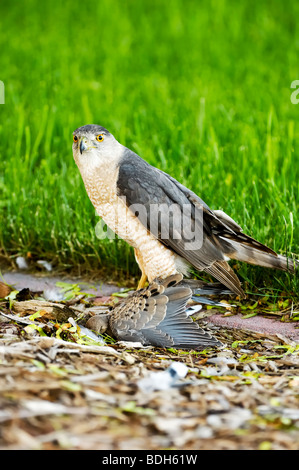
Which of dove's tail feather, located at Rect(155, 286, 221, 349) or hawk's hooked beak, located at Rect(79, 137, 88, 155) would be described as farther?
hawk's hooked beak, located at Rect(79, 137, 88, 155)

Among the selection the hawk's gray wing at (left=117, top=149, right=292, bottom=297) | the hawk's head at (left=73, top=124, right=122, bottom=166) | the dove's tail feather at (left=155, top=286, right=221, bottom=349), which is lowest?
the dove's tail feather at (left=155, top=286, right=221, bottom=349)

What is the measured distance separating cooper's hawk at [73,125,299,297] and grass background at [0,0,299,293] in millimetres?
306

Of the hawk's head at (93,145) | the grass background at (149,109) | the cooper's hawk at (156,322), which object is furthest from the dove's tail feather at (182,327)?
the hawk's head at (93,145)

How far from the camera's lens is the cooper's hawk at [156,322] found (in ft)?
11.7

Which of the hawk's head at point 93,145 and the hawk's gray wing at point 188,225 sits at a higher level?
the hawk's head at point 93,145

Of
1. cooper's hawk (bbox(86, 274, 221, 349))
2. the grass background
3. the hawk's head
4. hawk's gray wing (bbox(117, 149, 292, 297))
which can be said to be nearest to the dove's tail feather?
cooper's hawk (bbox(86, 274, 221, 349))

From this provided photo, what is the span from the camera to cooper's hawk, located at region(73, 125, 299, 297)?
389 centimetres

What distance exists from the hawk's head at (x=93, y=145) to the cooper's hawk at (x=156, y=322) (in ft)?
2.74

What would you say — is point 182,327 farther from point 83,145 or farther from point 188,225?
point 83,145

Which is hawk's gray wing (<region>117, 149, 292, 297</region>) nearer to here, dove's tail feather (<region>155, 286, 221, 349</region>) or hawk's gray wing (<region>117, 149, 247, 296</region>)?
hawk's gray wing (<region>117, 149, 247, 296</region>)

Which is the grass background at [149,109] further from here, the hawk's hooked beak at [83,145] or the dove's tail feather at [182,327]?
the hawk's hooked beak at [83,145]

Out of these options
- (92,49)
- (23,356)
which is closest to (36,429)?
(23,356)

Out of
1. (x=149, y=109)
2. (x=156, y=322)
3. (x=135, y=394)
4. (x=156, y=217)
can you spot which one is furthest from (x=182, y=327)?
(x=149, y=109)

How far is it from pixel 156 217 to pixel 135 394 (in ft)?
4.81
